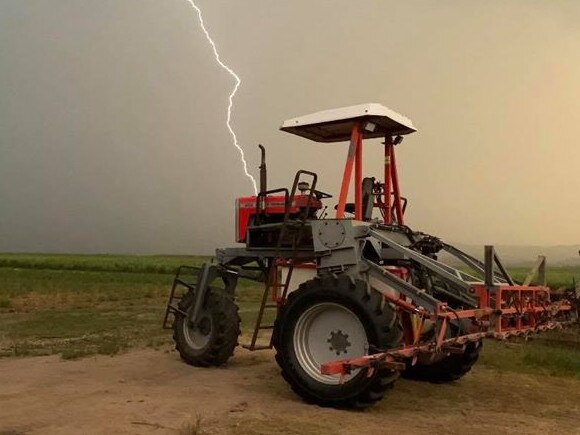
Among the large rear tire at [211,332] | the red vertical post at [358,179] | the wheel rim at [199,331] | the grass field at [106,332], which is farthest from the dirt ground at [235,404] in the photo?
the red vertical post at [358,179]

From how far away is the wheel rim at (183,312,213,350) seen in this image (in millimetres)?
9164

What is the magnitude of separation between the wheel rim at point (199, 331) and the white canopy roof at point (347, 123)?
3.20 m

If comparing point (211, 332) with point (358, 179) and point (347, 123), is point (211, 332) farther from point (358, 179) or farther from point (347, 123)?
point (347, 123)

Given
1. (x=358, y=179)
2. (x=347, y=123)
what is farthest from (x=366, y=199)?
(x=347, y=123)

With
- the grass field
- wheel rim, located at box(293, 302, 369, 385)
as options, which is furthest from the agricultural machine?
the grass field

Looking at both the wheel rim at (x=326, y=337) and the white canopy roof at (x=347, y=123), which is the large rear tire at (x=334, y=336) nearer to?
the wheel rim at (x=326, y=337)

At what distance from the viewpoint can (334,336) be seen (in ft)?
22.3

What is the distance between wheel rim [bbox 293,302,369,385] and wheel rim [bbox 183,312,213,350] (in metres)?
2.54

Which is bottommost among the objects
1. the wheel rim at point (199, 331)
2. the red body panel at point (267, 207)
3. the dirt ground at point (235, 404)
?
the dirt ground at point (235, 404)

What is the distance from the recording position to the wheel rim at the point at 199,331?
30.1 ft

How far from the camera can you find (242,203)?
358 inches

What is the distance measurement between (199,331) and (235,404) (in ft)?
9.25

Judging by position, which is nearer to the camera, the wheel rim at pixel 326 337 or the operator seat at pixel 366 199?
the wheel rim at pixel 326 337

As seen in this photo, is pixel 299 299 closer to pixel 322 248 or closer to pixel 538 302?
pixel 322 248
